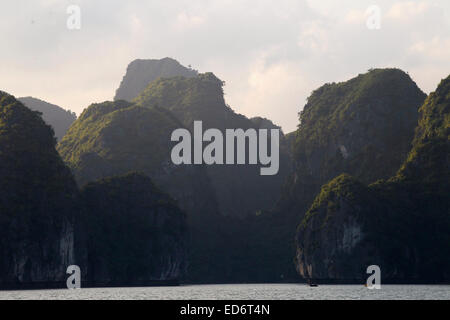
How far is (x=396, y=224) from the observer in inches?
7515

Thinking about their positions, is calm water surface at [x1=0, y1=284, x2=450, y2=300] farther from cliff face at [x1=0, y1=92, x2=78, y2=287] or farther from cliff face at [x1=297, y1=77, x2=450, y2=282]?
cliff face at [x1=297, y1=77, x2=450, y2=282]

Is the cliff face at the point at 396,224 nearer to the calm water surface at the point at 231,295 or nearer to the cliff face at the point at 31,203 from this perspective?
the calm water surface at the point at 231,295

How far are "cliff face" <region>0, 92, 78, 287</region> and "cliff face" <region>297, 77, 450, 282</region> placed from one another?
58.3 m

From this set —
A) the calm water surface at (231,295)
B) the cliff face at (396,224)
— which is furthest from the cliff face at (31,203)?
the cliff face at (396,224)

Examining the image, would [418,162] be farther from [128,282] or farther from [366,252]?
[128,282]

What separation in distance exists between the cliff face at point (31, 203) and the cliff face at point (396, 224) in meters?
58.3

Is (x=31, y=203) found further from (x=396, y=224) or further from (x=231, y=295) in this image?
(x=396, y=224)

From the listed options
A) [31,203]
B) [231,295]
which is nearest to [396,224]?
[231,295]

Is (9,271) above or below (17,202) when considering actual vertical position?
below

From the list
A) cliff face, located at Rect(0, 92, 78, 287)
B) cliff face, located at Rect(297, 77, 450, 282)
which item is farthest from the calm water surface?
cliff face, located at Rect(297, 77, 450, 282)

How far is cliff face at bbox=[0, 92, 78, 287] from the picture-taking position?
151 m
